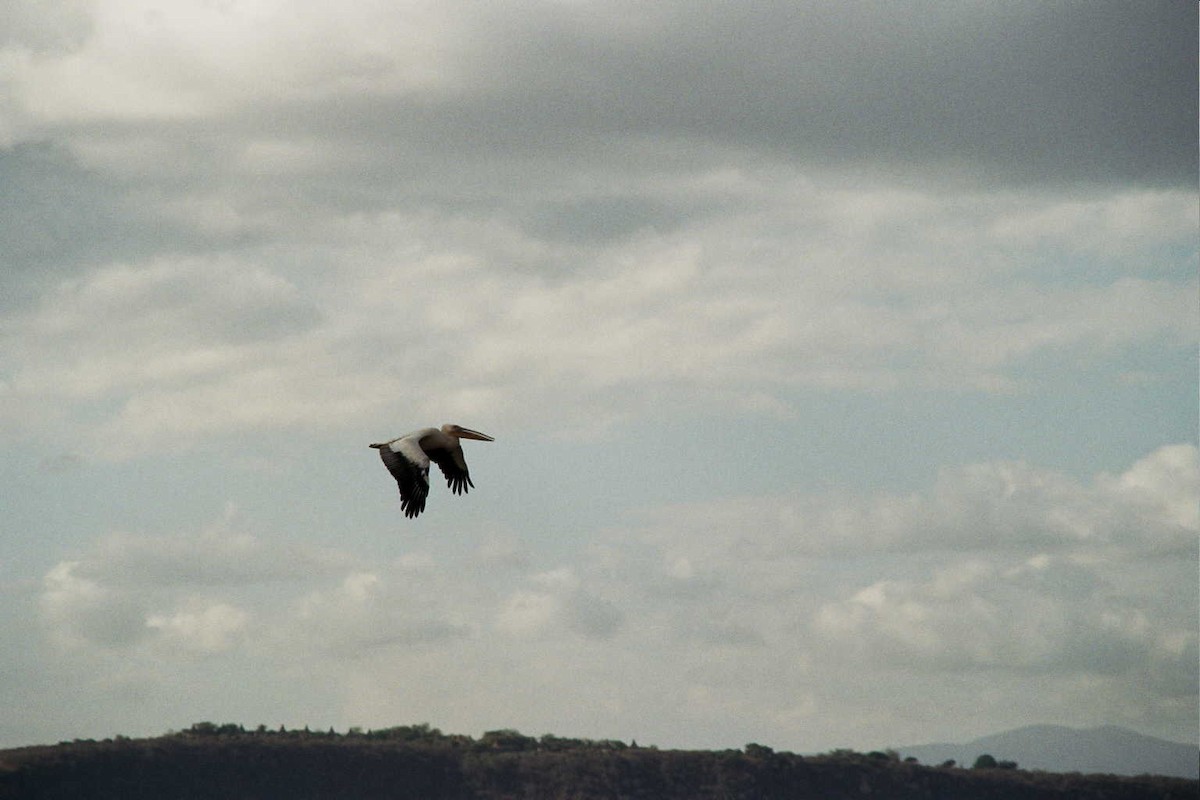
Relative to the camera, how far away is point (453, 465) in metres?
63.1

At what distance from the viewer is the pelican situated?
197 ft

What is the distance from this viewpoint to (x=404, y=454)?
200ft

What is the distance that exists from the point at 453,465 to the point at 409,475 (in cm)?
294

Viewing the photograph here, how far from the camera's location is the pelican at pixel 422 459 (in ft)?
197

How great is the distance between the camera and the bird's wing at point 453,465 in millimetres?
63000

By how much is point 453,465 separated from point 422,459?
2.10m

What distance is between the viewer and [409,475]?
60375 millimetres

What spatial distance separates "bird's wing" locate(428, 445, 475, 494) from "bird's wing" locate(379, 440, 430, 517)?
1.60 meters

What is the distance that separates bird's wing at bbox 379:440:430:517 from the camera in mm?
59875

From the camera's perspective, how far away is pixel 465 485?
63250 mm

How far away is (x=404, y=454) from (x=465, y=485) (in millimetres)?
3090

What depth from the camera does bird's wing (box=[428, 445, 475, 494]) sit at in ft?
207
